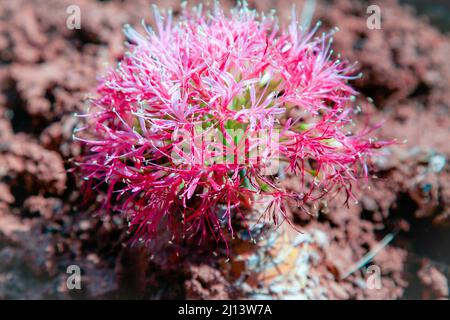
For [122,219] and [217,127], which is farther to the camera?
[122,219]

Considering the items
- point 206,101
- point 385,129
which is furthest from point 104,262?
point 385,129

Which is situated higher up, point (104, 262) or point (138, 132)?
point (138, 132)

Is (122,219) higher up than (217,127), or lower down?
lower down

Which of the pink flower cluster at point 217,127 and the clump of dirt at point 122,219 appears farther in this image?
the clump of dirt at point 122,219
